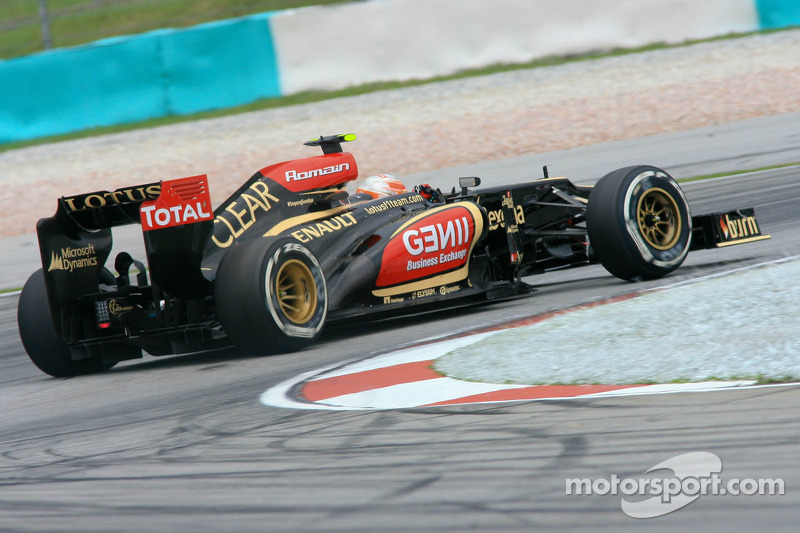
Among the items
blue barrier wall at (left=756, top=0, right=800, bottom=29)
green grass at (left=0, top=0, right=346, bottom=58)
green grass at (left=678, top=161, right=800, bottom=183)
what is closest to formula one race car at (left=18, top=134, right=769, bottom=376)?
green grass at (left=678, top=161, right=800, bottom=183)

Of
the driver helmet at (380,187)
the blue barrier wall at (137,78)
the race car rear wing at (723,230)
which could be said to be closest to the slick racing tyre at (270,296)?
the driver helmet at (380,187)

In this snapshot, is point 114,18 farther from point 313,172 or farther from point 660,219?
point 660,219

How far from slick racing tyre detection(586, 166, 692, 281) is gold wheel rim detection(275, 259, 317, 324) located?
2188mm

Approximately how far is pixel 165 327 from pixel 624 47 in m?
15.0

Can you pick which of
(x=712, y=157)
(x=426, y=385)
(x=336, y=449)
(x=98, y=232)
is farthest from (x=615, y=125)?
(x=336, y=449)

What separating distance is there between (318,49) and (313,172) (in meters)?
12.6

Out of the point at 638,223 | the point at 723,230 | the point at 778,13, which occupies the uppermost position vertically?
the point at 778,13

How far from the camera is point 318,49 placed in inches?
786

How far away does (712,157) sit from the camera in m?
14.8

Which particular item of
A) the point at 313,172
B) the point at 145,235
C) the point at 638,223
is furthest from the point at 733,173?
the point at 145,235

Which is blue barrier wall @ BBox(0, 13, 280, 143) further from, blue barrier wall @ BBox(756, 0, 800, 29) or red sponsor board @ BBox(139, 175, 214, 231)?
red sponsor board @ BBox(139, 175, 214, 231)

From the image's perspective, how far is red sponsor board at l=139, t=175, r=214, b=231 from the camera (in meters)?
6.69

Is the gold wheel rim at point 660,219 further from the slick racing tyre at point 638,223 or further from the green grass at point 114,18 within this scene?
the green grass at point 114,18

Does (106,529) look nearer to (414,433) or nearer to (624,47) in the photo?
(414,433)
